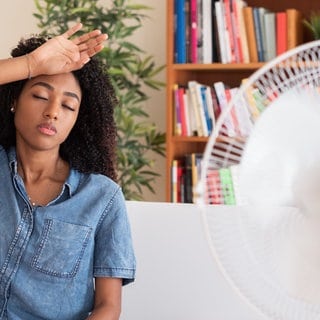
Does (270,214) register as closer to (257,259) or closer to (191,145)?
(257,259)

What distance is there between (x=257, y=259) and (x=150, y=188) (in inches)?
94.4

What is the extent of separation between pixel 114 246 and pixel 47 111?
267 mm

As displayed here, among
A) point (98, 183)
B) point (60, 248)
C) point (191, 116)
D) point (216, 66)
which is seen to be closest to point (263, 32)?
point (216, 66)

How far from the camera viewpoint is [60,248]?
4.90 ft

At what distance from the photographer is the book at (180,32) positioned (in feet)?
11.1

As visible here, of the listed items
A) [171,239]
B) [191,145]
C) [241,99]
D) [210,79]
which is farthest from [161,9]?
[241,99]

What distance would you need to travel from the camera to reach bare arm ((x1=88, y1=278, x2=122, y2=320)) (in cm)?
147

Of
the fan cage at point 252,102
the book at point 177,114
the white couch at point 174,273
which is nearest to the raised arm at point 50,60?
the white couch at point 174,273

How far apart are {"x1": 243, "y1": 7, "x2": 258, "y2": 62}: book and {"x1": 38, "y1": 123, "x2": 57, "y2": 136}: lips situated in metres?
1.91

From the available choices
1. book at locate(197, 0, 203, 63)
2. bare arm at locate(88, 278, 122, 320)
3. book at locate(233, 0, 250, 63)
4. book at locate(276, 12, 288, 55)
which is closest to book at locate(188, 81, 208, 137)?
book at locate(197, 0, 203, 63)

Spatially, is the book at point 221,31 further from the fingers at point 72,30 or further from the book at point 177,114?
the fingers at point 72,30

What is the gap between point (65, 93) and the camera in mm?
1562

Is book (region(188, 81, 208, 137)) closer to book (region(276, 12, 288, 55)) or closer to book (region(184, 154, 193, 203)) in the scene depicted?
book (region(184, 154, 193, 203))

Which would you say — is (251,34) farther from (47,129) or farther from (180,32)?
(47,129)
